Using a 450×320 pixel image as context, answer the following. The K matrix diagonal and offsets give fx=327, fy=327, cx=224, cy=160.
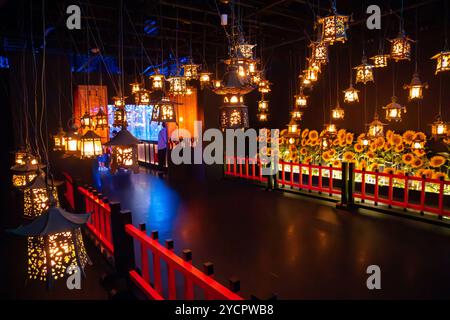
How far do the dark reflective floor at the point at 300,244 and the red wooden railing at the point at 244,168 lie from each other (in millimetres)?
1415

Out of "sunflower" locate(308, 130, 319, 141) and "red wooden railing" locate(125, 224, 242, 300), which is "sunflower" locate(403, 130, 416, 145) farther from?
"red wooden railing" locate(125, 224, 242, 300)

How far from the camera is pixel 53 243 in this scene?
1.82 m

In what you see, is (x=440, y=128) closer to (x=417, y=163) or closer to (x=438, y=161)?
(x=438, y=161)

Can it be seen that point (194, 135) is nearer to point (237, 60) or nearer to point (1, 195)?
point (1, 195)

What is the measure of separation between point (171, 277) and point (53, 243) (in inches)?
54.4

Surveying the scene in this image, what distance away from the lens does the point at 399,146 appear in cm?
734

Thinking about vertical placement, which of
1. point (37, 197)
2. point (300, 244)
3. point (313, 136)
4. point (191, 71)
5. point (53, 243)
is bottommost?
point (300, 244)

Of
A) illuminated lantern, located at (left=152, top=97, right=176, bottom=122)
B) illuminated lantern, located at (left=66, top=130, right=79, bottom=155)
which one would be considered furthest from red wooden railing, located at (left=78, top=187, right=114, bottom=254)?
illuminated lantern, located at (left=152, top=97, right=176, bottom=122)

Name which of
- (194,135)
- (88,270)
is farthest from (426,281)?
(194,135)

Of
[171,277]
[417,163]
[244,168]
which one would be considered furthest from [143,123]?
[171,277]

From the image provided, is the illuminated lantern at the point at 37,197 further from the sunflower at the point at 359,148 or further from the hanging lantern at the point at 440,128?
the sunflower at the point at 359,148

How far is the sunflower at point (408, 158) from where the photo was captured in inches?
274
